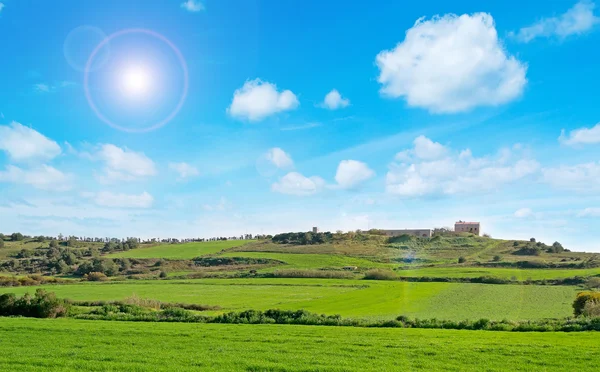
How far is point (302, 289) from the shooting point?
70188 mm

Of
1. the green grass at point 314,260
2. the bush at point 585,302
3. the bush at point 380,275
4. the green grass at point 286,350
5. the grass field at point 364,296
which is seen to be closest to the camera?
the green grass at point 286,350

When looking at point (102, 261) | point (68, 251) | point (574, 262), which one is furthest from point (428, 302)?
point (68, 251)

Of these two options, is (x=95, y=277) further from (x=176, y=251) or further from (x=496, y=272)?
(x=496, y=272)

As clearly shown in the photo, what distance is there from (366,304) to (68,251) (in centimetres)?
8941

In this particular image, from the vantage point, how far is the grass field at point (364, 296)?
45.8 m

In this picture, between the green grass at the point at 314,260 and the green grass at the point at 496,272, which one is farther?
the green grass at the point at 314,260

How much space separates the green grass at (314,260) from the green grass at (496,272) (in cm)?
1356

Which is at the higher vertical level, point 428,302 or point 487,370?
point 487,370

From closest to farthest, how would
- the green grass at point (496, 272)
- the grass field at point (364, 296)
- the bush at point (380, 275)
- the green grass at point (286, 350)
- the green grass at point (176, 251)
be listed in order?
the green grass at point (286, 350) < the grass field at point (364, 296) < the green grass at point (496, 272) < the bush at point (380, 275) < the green grass at point (176, 251)

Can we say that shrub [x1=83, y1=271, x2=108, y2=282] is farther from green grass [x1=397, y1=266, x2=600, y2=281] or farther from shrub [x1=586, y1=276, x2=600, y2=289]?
shrub [x1=586, y1=276, x2=600, y2=289]

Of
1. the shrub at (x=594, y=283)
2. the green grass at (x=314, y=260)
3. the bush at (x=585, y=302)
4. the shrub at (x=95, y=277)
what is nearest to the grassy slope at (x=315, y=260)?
the green grass at (x=314, y=260)

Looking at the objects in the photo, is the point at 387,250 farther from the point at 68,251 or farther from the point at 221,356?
the point at 221,356

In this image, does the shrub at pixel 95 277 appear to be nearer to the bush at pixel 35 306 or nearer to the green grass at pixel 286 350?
the bush at pixel 35 306

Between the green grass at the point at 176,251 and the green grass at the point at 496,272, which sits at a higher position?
the green grass at the point at 496,272
